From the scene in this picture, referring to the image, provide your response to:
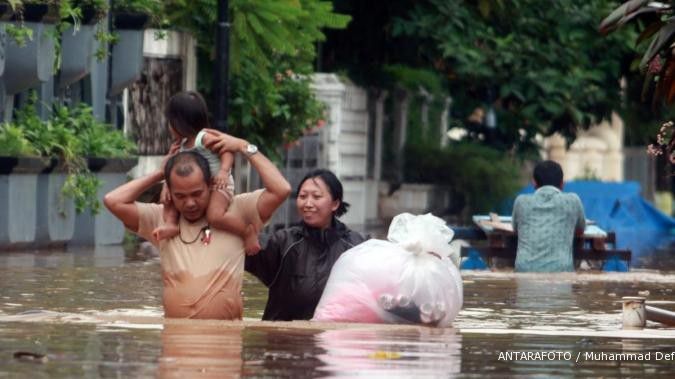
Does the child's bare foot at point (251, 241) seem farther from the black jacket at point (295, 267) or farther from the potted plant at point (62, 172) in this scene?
the potted plant at point (62, 172)

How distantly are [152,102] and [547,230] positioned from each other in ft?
32.4

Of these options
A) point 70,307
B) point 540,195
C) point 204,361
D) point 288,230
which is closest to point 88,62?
point 540,195

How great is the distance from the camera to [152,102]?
28.7 metres

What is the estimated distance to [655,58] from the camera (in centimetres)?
1404

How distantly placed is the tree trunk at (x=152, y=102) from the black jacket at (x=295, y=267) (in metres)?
16.2

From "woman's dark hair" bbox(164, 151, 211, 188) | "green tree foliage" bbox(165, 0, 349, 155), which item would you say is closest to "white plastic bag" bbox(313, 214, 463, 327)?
"woman's dark hair" bbox(164, 151, 211, 188)

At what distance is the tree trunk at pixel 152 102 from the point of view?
28.1 meters

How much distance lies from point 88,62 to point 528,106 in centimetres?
1310

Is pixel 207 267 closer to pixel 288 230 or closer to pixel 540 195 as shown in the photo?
pixel 288 230

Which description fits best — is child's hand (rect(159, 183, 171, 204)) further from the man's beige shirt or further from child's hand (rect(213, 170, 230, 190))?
child's hand (rect(213, 170, 230, 190))

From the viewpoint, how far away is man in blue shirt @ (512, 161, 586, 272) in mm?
19891

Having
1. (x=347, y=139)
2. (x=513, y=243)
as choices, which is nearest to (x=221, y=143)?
(x=513, y=243)

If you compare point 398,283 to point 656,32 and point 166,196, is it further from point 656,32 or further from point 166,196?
point 656,32

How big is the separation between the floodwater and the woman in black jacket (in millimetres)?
310
